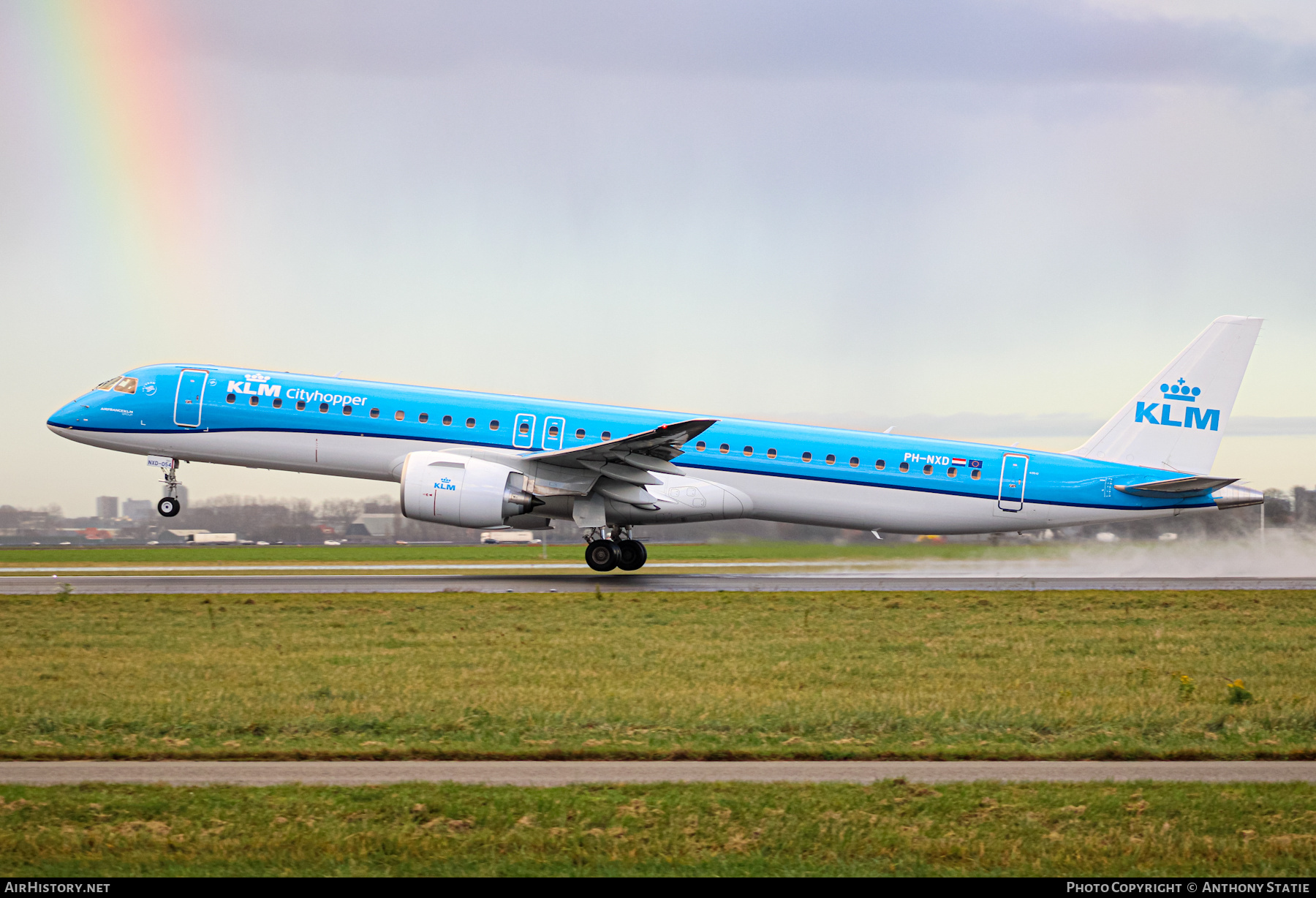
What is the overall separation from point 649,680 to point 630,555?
16832 millimetres

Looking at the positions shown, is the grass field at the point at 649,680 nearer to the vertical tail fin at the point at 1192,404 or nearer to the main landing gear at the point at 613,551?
the main landing gear at the point at 613,551

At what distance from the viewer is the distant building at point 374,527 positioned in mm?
64688

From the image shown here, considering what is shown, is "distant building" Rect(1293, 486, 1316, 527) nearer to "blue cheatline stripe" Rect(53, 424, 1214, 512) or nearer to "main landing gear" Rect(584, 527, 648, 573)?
"blue cheatline stripe" Rect(53, 424, 1214, 512)

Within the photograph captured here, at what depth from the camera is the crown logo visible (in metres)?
31.5

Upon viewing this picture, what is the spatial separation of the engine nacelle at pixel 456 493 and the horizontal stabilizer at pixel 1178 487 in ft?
54.8

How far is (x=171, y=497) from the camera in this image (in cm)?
2972

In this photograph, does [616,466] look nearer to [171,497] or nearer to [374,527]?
[171,497]

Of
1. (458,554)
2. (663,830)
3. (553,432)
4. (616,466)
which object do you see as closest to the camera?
(663,830)

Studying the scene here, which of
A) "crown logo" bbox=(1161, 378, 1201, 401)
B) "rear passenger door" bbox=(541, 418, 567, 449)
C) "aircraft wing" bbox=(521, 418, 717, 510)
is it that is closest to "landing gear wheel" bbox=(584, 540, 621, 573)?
"aircraft wing" bbox=(521, 418, 717, 510)

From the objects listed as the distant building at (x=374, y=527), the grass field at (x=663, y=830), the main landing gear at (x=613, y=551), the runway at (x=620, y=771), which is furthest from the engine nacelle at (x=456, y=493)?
the distant building at (x=374, y=527)

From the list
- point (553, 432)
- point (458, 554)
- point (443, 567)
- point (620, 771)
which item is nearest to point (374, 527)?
point (458, 554)

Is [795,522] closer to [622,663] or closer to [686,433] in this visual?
[686,433]
